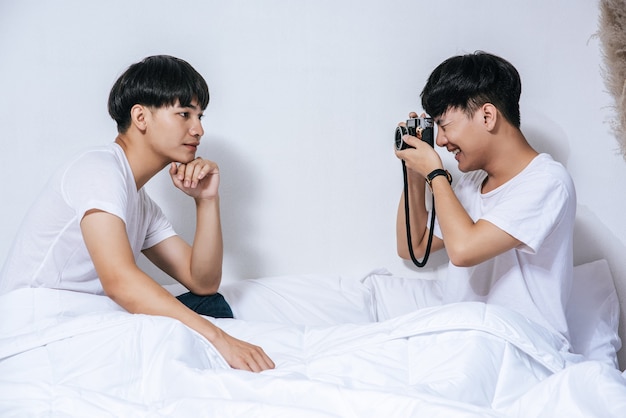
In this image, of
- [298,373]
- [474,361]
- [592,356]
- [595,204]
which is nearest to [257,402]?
[298,373]

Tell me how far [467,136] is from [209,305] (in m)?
0.80

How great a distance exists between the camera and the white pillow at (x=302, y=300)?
1.78 metres

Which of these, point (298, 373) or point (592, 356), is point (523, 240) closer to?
point (592, 356)

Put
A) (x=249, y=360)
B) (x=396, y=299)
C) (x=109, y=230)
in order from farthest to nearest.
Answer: (x=396, y=299)
(x=109, y=230)
(x=249, y=360)

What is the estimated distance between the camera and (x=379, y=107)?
2062mm

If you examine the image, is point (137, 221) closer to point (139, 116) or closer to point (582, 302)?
point (139, 116)

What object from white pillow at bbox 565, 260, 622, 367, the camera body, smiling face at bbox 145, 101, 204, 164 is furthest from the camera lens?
white pillow at bbox 565, 260, 622, 367

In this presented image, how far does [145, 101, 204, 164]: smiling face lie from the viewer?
1.61 m

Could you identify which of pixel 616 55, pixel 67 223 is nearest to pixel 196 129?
pixel 67 223

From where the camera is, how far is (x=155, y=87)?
160cm

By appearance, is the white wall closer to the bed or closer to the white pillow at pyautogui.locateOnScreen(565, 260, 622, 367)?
the white pillow at pyautogui.locateOnScreen(565, 260, 622, 367)

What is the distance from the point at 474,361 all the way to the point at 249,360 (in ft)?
1.40

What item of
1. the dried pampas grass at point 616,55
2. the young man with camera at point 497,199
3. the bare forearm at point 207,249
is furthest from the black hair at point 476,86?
the bare forearm at point 207,249

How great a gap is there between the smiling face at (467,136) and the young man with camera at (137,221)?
24.7 inches
